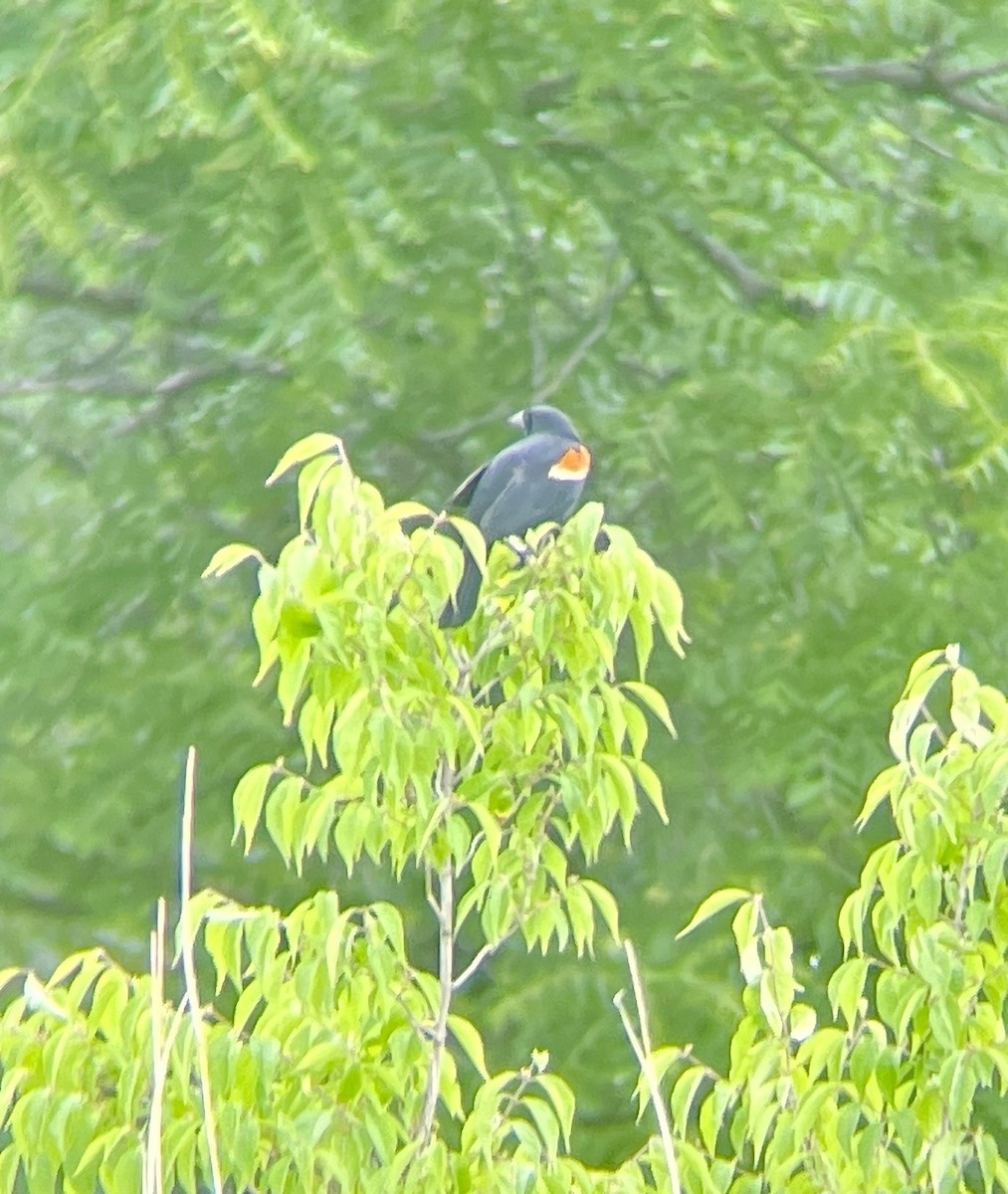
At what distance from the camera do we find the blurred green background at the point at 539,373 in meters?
5.50

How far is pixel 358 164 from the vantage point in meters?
5.66

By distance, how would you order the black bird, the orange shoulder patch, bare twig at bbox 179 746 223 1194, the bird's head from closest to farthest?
bare twig at bbox 179 746 223 1194
the black bird
the orange shoulder patch
the bird's head

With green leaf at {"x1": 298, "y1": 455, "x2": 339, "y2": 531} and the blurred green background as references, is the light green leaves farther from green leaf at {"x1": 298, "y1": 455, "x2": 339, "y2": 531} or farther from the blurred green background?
the blurred green background

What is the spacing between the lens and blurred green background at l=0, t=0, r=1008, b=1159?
550 cm

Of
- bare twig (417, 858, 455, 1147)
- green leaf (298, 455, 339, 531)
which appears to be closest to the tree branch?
bare twig (417, 858, 455, 1147)

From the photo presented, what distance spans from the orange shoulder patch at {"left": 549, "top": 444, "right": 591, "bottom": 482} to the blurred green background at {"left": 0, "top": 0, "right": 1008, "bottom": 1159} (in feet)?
5.79

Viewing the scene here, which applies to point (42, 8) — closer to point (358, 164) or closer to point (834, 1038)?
point (358, 164)

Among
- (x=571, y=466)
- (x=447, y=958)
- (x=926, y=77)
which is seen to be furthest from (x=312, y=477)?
(x=926, y=77)

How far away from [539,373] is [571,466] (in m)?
2.24

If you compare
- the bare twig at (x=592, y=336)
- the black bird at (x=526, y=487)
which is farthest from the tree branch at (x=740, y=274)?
the black bird at (x=526, y=487)

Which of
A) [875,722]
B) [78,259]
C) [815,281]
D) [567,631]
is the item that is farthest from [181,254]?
[567,631]

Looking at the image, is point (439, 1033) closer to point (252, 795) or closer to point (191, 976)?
point (252, 795)

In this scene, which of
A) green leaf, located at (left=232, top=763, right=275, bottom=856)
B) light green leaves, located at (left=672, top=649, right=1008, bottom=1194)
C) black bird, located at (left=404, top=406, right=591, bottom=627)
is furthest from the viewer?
black bird, located at (left=404, top=406, right=591, bottom=627)

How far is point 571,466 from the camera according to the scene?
12.2 ft
